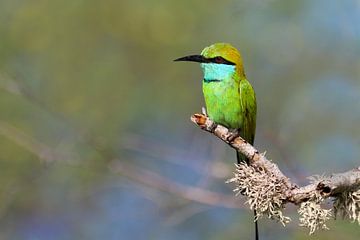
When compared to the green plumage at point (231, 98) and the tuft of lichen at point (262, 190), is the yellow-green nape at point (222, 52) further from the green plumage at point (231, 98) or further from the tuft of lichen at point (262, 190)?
the tuft of lichen at point (262, 190)

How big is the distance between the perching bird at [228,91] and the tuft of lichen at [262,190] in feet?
3.75

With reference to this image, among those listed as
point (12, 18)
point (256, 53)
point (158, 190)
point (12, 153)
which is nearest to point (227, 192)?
point (158, 190)

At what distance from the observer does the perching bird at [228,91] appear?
4004mm

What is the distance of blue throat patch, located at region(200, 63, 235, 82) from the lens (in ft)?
13.1

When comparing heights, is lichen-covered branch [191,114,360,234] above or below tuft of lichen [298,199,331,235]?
above

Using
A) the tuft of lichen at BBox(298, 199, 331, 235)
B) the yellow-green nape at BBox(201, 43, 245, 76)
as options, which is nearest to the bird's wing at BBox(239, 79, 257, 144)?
the yellow-green nape at BBox(201, 43, 245, 76)

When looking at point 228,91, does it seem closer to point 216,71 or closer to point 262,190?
point 216,71

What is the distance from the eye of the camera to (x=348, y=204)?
2.71 m

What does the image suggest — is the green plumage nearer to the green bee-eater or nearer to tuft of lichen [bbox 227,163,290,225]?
the green bee-eater

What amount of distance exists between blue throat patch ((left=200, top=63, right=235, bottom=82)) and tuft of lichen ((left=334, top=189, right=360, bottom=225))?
1379mm

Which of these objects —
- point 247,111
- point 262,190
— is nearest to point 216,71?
point 247,111

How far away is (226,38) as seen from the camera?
6258 mm

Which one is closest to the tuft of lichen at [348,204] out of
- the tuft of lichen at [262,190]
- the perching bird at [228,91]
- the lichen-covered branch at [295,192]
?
the lichen-covered branch at [295,192]

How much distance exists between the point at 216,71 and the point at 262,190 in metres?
1.29
